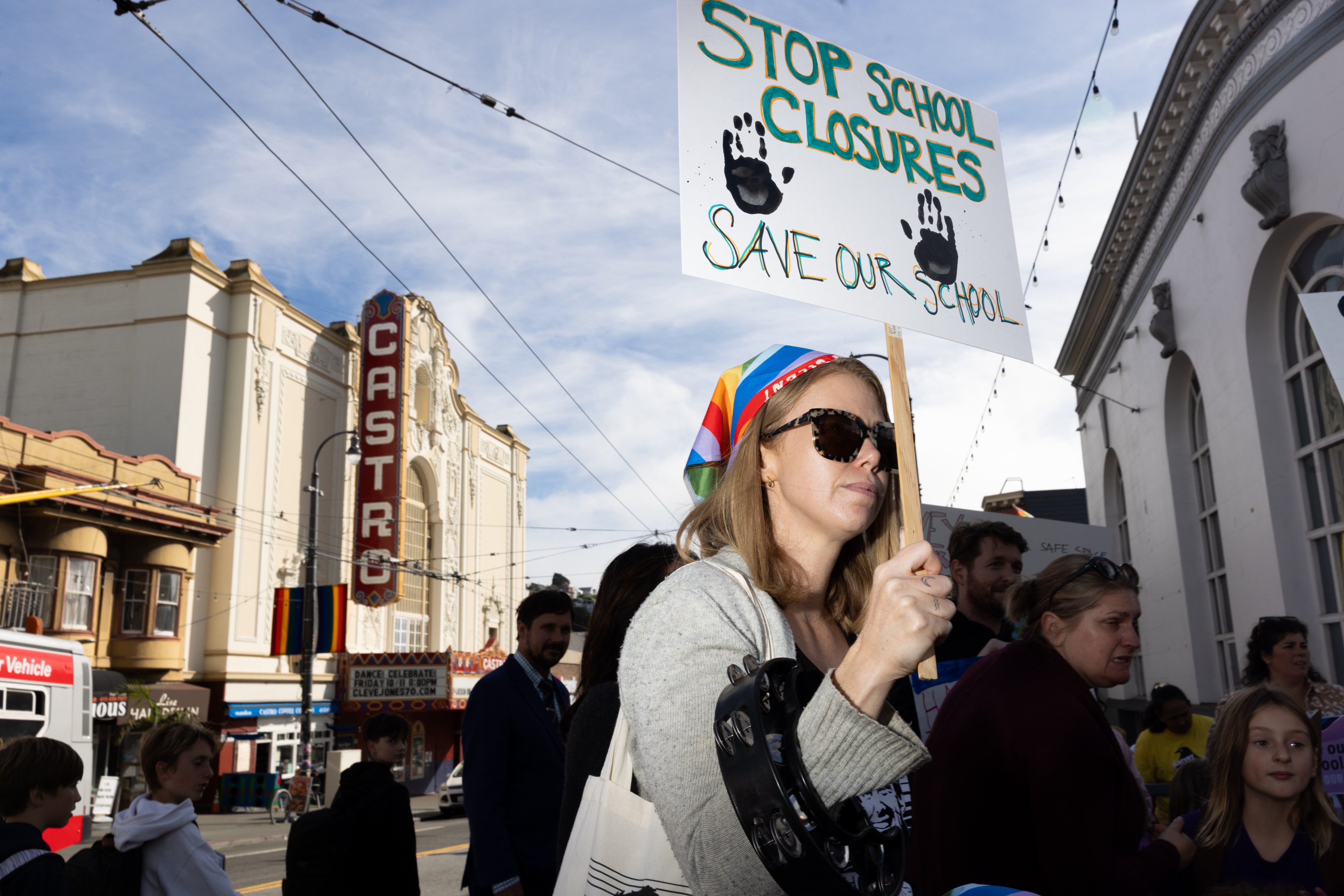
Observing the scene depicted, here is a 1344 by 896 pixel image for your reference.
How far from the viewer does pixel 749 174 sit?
7.36ft

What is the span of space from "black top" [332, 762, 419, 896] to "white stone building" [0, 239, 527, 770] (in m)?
22.1

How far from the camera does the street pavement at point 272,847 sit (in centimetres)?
1127

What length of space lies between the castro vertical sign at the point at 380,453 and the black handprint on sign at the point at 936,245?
26.5 metres

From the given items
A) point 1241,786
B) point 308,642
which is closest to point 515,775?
point 1241,786

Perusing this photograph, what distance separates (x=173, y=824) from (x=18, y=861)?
1.73 feet

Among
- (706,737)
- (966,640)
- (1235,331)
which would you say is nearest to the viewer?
(706,737)

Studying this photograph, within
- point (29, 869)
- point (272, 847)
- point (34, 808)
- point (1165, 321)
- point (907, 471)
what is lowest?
point (272, 847)

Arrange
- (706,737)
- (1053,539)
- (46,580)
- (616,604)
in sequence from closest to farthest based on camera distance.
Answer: (706,737) < (616,604) < (1053,539) < (46,580)

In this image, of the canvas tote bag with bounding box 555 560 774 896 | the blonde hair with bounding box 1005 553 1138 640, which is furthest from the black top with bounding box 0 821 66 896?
the blonde hair with bounding box 1005 553 1138 640

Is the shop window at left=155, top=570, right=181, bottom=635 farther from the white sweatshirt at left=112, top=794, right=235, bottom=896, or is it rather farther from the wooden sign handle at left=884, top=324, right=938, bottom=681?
the wooden sign handle at left=884, top=324, right=938, bottom=681

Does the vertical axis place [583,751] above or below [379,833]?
above

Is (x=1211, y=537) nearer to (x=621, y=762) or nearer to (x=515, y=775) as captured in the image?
(x=515, y=775)

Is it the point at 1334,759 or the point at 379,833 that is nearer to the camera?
the point at 1334,759

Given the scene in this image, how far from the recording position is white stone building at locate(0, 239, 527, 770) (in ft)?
81.5
